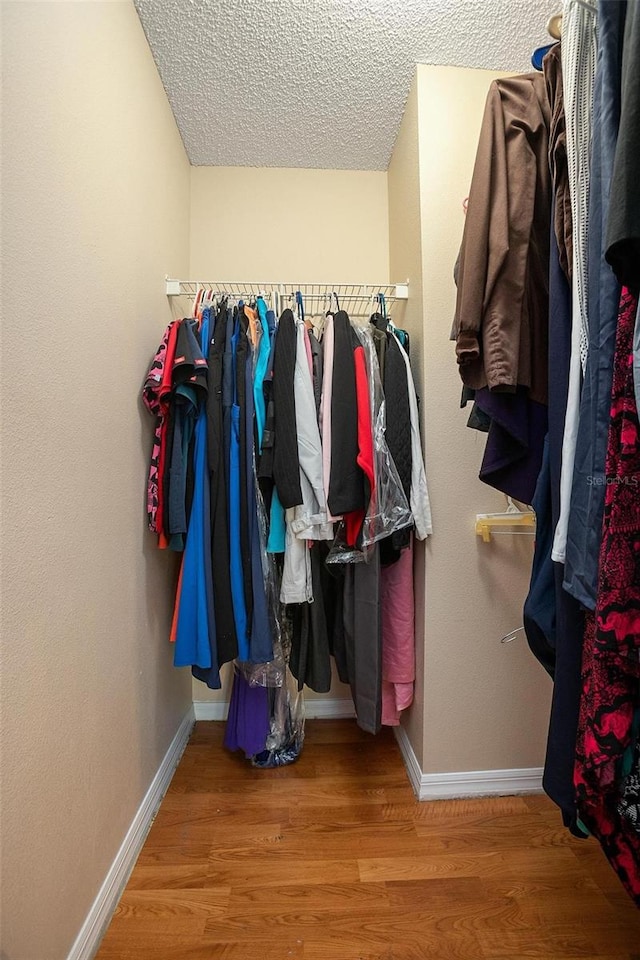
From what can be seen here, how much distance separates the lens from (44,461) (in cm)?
86

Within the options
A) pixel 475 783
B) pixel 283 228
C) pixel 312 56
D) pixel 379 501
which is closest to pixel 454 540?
pixel 379 501

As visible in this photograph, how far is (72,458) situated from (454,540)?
1160 millimetres

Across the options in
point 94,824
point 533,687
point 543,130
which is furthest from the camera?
point 533,687

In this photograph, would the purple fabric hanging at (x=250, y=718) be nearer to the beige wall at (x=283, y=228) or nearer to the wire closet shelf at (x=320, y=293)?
the beige wall at (x=283, y=228)

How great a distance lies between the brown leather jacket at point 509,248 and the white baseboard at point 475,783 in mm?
Answer: 1341

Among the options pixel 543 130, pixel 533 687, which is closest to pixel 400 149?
pixel 543 130

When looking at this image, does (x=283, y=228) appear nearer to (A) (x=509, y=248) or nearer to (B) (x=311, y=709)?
(A) (x=509, y=248)

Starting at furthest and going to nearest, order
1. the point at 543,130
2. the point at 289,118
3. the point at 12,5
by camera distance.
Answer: the point at 289,118 → the point at 543,130 → the point at 12,5

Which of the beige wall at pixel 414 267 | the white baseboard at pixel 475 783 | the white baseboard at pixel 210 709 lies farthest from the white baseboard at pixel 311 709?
the white baseboard at pixel 475 783

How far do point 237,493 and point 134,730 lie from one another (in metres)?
0.76

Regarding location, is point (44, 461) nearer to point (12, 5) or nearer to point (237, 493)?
point (237, 493)

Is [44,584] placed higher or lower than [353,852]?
higher

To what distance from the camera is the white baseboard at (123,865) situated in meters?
0.98

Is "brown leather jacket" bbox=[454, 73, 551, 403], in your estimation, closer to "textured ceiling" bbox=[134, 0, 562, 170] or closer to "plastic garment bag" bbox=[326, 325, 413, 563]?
"plastic garment bag" bbox=[326, 325, 413, 563]
